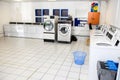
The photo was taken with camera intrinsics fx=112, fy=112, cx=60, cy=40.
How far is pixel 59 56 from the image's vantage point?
408cm

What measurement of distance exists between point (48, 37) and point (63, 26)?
1027mm

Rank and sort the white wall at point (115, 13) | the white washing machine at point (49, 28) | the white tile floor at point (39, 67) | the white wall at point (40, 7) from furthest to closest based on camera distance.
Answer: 1. the white wall at point (40, 7)
2. the white washing machine at point (49, 28)
3. the white wall at point (115, 13)
4. the white tile floor at point (39, 67)

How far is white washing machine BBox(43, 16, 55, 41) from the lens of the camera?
5949 mm

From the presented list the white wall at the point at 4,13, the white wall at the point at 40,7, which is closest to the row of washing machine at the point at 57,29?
the white wall at the point at 40,7

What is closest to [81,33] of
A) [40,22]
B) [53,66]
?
[40,22]

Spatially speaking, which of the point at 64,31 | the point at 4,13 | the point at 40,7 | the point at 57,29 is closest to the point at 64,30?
the point at 64,31

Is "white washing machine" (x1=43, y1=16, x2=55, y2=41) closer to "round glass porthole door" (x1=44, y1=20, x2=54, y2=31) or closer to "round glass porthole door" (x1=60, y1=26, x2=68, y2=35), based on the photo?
"round glass porthole door" (x1=44, y1=20, x2=54, y2=31)

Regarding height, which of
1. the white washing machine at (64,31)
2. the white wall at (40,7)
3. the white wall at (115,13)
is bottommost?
the white washing machine at (64,31)

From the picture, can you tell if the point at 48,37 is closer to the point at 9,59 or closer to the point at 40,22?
the point at 40,22

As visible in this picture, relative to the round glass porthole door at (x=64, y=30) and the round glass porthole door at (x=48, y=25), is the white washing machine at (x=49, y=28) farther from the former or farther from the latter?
the round glass porthole door at (x=64, y=30)

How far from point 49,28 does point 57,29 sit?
0.46m

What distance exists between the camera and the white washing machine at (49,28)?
5949 millimetres

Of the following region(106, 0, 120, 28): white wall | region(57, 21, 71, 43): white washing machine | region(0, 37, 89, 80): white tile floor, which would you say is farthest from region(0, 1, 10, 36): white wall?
region(106, 0, 120, 28): white wall

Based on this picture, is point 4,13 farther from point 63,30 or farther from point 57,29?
point 63,30
